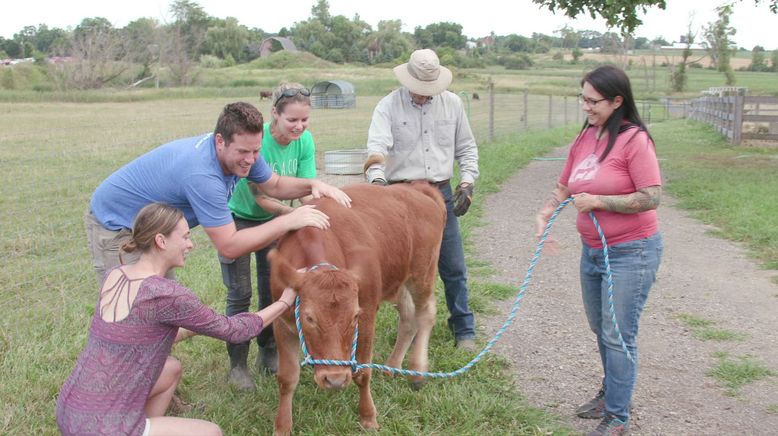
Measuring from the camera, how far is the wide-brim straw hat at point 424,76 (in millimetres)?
5156

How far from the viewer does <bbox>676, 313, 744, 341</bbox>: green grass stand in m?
5.73

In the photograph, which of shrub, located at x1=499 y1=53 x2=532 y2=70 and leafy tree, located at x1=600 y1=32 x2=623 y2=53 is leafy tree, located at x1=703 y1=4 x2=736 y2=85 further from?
shrub, located at x1=499 y1=53 x2=532 y2=70

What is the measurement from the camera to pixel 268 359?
16.4 ft

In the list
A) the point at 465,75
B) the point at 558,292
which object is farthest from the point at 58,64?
the point at 558,292

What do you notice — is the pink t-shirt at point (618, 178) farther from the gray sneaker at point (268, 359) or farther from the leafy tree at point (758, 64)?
the leafy tree at point (758, 64)


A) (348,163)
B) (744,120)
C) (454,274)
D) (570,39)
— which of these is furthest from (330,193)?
(570,39)

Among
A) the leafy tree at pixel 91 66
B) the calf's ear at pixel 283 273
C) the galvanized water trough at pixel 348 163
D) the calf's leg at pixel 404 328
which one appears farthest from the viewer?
the leafy tree at pixel 91 66

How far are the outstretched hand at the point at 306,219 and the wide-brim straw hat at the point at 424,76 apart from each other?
1562 mm

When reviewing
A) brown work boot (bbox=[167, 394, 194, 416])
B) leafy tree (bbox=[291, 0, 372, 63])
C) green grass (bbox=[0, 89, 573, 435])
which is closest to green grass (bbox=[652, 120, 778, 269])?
green grass (bbox=[0, 89, 573, 435])

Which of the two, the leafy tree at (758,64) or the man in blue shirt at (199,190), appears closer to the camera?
the man in blue shirt at (199,190)

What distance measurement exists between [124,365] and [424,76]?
3.07 metres

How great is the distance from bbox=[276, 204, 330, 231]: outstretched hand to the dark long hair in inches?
63.8

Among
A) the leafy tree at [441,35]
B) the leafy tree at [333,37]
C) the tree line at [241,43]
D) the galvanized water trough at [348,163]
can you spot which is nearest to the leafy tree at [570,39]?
the tree line at [241,43]

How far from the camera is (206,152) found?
3.83 meters
